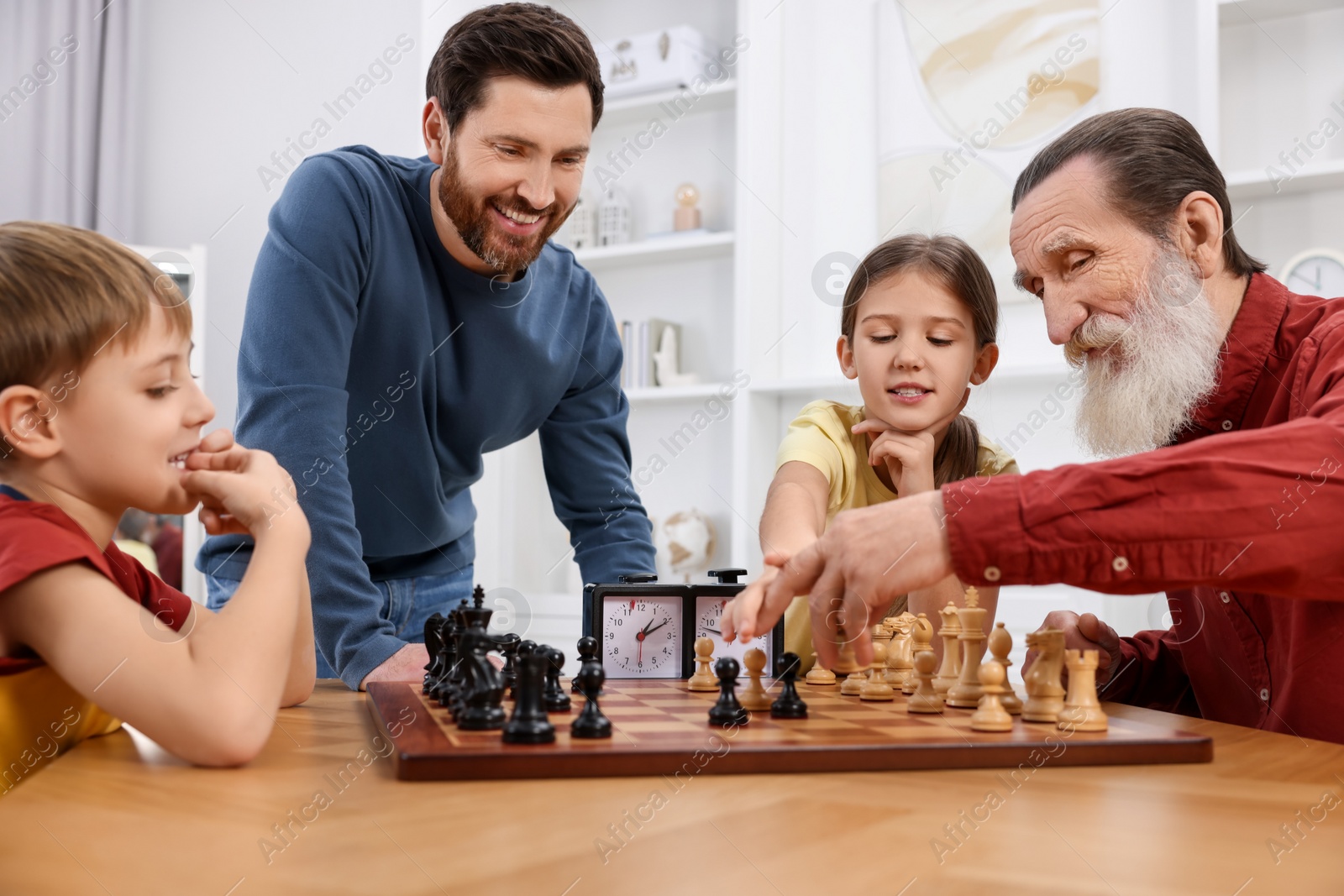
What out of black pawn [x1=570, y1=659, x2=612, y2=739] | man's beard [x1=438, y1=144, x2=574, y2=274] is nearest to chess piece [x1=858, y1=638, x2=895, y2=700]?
black pawn [x1=570, y1=659, x2=612, y2=739]

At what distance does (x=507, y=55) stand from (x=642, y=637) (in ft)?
3.72

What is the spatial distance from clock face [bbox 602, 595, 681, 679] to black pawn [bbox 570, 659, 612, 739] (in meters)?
0.55

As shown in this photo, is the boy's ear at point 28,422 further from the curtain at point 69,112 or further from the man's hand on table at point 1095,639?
the curtain at point 69,112

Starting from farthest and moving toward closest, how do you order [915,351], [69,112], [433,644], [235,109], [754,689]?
[235,109] < [69,112] < [915,351] < [433,644] < [754,689]

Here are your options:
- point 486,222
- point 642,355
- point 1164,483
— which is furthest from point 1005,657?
point 642,355

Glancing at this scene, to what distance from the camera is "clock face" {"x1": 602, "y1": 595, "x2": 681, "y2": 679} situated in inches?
66.3

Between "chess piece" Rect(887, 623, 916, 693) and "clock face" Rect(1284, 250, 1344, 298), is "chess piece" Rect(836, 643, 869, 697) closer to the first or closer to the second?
"chess piece" Rect(887, 623, 916, 693)

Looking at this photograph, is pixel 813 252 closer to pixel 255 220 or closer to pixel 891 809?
pixel 255 220

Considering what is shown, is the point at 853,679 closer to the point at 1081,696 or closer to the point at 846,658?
the point at 846,658

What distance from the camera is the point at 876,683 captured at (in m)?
1.48

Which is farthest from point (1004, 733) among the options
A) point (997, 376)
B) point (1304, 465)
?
point (997, 376)

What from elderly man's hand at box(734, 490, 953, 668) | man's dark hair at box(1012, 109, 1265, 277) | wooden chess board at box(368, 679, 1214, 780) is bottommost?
wooden chess board at box(368, 679, 1214, 780)

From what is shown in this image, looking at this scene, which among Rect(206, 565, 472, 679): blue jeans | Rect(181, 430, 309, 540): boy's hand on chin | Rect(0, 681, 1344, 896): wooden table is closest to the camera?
Rect(0, 681, 1344, 896): wooden table

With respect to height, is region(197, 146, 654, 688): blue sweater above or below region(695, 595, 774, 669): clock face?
above
